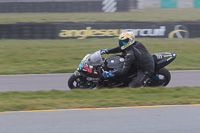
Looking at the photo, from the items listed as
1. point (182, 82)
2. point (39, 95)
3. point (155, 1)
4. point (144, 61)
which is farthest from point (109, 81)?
point (155, 1)

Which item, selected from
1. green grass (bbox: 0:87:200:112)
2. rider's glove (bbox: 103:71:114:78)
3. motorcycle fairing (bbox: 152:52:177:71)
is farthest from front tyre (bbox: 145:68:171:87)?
rider's glove (bbox: 103:71:114:78)

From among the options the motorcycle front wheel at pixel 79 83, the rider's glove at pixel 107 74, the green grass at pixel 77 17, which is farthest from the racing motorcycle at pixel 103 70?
the green grass at pixel 77 17

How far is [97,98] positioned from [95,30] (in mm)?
11910

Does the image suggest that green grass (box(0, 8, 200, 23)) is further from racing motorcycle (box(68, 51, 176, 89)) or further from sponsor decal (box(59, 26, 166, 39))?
racing motorcycle (box(68, 51, 176, 89))

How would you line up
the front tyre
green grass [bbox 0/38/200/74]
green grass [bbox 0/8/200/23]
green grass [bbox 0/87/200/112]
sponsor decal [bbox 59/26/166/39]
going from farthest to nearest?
green grass [bbox 0/8/200/23]
sponsor decal [bbox 59/26/166/39]
green grass [bbox 0/38/200/74]
the front tyre
green grass [bbox 0/87/200/112]

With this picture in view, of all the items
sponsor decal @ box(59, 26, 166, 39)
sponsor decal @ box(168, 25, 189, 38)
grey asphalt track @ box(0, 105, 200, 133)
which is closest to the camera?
grey asphalt track @ box(0, 105, 200, 133)

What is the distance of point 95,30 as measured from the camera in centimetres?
1823

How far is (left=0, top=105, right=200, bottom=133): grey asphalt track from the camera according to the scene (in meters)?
4.75

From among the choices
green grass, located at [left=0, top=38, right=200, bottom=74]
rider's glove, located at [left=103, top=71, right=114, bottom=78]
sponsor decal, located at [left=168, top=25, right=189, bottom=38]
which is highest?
rider's glove, located at [left=103, top=71, right=114, bottom=78]

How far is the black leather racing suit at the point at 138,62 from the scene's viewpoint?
725cm

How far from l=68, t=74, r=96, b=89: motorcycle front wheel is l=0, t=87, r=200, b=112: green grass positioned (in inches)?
19.1

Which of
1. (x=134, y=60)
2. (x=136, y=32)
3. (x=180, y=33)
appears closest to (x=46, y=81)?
(x=134, y=60)

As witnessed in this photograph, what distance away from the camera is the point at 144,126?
193 inches

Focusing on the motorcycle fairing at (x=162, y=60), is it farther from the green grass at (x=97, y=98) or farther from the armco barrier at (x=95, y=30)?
the armco barrier at (x=95, y=30)
